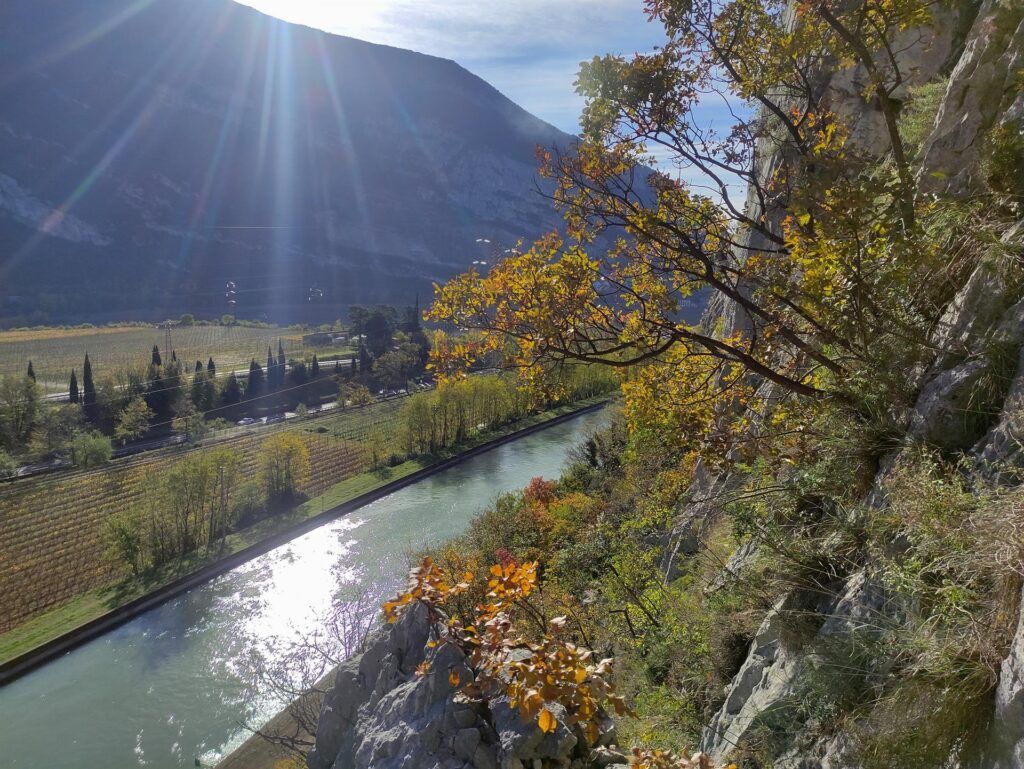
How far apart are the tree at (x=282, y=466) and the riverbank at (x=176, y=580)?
1.58 metres

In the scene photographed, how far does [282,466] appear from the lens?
29734 mm

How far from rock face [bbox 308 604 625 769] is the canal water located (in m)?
9.52

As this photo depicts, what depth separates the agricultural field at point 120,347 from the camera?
60188 mm

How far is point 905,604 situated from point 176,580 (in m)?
24.2

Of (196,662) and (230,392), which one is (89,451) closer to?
(230,392)

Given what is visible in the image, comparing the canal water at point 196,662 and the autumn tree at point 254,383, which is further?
the autumn tree at point 254,383

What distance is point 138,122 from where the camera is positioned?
14312 cm

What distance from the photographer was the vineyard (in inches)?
830

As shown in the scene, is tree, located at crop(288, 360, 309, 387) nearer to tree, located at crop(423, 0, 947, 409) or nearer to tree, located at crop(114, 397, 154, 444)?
tree, located at crop(114, 397, 154, 444)

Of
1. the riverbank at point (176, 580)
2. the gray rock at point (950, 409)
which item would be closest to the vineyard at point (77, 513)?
the riverbank at point (176, 580)

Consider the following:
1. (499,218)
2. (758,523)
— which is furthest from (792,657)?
(499,218)

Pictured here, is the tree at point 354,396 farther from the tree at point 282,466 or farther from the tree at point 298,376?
the tree at point 282,466

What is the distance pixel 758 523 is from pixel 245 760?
13.3 m

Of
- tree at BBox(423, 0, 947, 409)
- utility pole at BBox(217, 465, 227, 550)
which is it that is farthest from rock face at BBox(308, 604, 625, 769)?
utility pole at BBox(217, 465, 227, 550)
